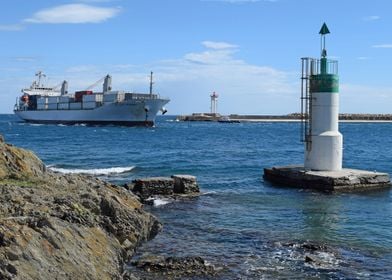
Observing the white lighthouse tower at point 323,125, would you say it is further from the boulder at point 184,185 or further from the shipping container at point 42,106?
the shipping container at point 42,106

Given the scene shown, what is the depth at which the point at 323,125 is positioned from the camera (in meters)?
28.4

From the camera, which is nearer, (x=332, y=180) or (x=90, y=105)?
(x=332, y=180)

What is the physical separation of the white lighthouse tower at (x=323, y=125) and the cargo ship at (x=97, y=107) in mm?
81990

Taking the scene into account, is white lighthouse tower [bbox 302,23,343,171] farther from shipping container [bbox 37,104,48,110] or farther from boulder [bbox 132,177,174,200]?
shipping container [bbox 37,104,48,110]

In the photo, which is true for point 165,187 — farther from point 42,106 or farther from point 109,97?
point 42,106

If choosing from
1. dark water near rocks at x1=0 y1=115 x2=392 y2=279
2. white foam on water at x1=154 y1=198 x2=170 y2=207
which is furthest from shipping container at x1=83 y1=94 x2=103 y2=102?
white foam on water at x1=154 y1=198 x2=170 y2=207

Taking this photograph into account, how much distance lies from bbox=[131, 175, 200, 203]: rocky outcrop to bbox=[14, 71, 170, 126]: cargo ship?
8488 centimetres

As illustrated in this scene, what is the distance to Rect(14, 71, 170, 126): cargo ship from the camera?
112000 millimetres

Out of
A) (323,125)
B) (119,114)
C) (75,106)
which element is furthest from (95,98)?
(323,125)

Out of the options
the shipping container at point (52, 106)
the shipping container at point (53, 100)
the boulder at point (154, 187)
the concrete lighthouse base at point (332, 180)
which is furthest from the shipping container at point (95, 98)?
the boulder at point (154, 187)

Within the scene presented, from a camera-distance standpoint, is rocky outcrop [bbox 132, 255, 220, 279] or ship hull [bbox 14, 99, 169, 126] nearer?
rocky outcrop [bbox 132, 255, 220, 279]

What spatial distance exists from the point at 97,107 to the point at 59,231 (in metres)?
111

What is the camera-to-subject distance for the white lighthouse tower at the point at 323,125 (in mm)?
28234

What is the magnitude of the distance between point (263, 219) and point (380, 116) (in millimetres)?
188608
